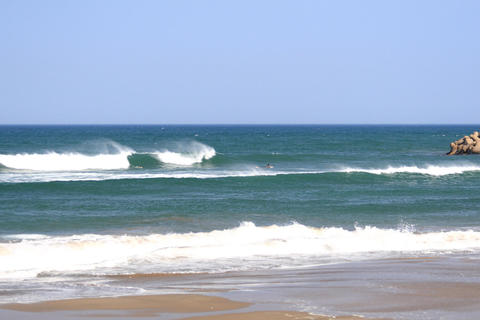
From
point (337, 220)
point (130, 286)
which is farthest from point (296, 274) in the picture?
point (337, 220)

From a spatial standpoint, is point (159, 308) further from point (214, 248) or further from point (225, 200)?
point (225, 200)

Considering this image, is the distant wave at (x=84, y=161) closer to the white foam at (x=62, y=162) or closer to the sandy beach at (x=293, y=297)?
the white foam at (x=62, y=162)

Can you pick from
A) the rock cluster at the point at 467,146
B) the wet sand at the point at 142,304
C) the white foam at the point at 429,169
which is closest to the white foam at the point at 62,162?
the white foam at the point at 429,169

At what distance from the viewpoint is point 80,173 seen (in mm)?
31500

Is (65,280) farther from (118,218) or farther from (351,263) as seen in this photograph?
(118,218)

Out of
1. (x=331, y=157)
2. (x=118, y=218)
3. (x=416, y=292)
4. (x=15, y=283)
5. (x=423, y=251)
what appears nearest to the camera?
(x=416, y=292)

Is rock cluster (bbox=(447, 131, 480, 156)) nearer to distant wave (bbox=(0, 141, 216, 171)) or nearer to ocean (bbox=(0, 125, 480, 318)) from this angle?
ocean (bbox=(0, 125, 480, 318))

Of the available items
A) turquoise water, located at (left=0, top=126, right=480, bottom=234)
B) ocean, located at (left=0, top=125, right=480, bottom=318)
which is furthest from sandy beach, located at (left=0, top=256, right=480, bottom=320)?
turquoise water, located at (left=0, top=126, right=480, bottom=234)

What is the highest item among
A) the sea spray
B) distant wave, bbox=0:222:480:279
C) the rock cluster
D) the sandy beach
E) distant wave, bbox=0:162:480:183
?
the rock cluster

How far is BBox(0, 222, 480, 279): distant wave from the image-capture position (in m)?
11.5

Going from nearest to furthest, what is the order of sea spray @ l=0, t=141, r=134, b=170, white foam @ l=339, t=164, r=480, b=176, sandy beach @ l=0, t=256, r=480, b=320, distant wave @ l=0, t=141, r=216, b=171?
1. sandy beach @ l=0, t=256, r=480, b=320
2. white foam @ l=339, t=164, r=480, b=176
3. sea spray @ l=0, t=141, r=134, b=170
4. distant wave @ l=0, t=141, r=216, b=171

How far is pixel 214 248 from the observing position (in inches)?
513

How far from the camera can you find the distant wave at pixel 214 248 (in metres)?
11.5

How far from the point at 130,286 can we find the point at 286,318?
2893mm
